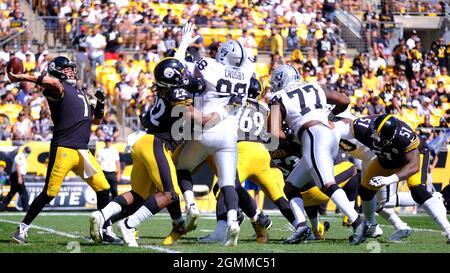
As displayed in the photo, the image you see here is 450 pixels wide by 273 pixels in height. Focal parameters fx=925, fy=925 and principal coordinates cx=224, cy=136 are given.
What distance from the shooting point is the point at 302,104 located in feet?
29.9

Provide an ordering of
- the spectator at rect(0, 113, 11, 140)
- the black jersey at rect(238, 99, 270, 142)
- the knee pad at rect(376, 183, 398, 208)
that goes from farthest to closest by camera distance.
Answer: the spectator at rect(0, 113, 11, 140), the black jersey at rect(238, 99, 270, 142), the knee pad at rect(376, 183, 398, 208)

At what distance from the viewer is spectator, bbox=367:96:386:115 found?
1984cm

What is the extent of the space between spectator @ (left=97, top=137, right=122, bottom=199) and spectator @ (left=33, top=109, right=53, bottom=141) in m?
1.62

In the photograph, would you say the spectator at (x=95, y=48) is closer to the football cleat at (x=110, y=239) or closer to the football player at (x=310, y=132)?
the football player at (x=310, y=132)

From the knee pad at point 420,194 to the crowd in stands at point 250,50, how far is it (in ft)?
30.8

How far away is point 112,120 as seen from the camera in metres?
18.6

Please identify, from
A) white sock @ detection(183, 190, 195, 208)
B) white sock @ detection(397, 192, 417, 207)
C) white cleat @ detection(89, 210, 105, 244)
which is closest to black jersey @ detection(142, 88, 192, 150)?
white sock @ detection(183, 190, 195, 208)

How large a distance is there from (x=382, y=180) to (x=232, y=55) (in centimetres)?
189

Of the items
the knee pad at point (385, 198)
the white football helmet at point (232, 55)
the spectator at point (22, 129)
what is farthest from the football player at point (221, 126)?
the spectator at point (22, 129)

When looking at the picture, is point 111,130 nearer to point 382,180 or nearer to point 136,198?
point 136,198

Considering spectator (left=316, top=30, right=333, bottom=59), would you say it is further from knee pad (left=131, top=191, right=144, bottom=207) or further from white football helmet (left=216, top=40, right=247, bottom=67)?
knee pad (left=131, top=191, right=144, bottom=207)

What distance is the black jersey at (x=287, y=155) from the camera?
10.1 m

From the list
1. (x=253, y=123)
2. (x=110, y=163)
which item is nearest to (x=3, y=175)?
(x=110, y=163)
